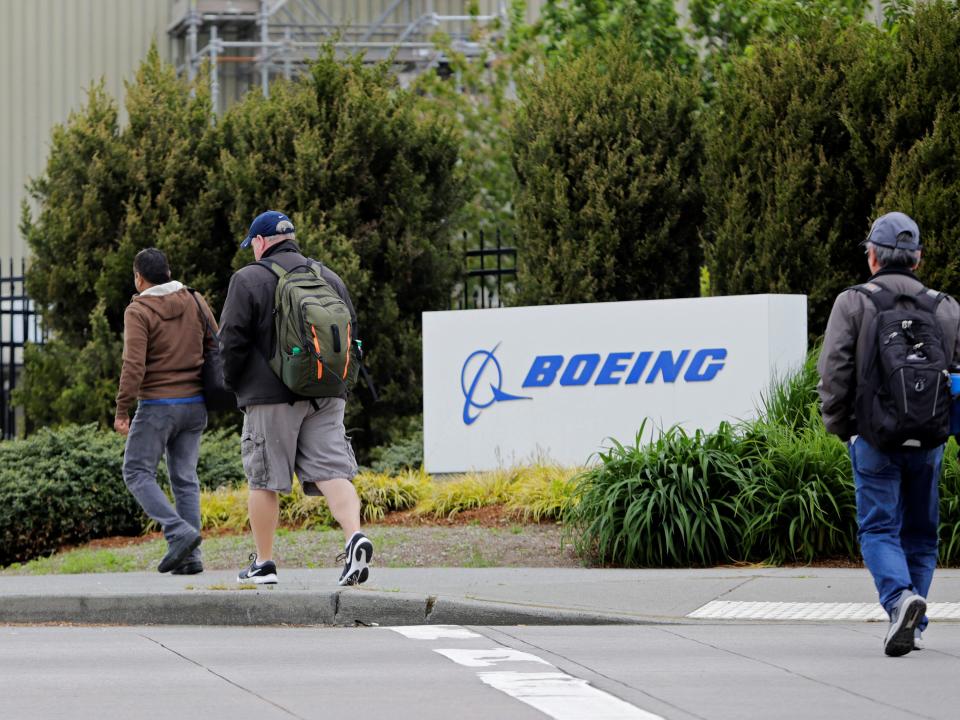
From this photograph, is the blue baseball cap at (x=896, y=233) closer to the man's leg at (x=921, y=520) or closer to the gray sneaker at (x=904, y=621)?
the man's leg at (x=921, y=520)

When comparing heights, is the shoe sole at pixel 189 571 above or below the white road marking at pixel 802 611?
above

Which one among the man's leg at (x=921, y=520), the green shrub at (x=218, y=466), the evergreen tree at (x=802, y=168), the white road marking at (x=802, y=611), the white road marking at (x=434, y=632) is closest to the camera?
the man's leg at (x=921, y=520)

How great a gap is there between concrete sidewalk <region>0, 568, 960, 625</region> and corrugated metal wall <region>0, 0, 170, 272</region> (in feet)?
62.5

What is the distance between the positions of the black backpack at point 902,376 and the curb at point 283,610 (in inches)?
69.7

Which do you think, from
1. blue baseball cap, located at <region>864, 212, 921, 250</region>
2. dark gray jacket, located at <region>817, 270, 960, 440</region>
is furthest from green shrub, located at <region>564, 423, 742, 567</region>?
blue baseball cap, located at <region>864, 212, 921, 250</region>

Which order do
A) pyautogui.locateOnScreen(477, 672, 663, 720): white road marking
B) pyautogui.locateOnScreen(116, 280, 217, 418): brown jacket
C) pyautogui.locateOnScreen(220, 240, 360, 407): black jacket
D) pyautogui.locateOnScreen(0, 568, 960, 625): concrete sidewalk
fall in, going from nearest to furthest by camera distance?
pyautogui.locateOnScreen(477, 672, 663, 720): white road marking
pyautogui.locateOnScreen(0, 568, 960, 625): concrete sidewalk
pyautogui.locateOnScreen(220, 240, 360, 407): black jacket
pyautogui.locateOnScreen(116, 280, 217, 418): brown jacket

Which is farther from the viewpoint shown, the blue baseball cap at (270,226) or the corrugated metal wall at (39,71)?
the corrugated metal wall at (39,71)

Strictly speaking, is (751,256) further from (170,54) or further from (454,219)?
(170,54)

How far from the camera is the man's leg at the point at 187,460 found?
962 cm

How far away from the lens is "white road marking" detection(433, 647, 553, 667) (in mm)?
6895

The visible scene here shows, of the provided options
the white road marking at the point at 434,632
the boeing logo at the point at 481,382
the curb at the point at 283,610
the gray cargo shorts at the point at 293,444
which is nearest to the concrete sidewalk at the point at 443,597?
the curb at the point at 283,610

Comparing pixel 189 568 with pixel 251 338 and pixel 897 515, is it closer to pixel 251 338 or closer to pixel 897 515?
pixel 251 338

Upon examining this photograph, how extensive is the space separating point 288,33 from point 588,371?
15.2 m

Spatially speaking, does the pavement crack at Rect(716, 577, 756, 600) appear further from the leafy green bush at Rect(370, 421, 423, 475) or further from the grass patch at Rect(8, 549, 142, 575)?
the leafy green bush at Rect(370, 421, 423, 475)
